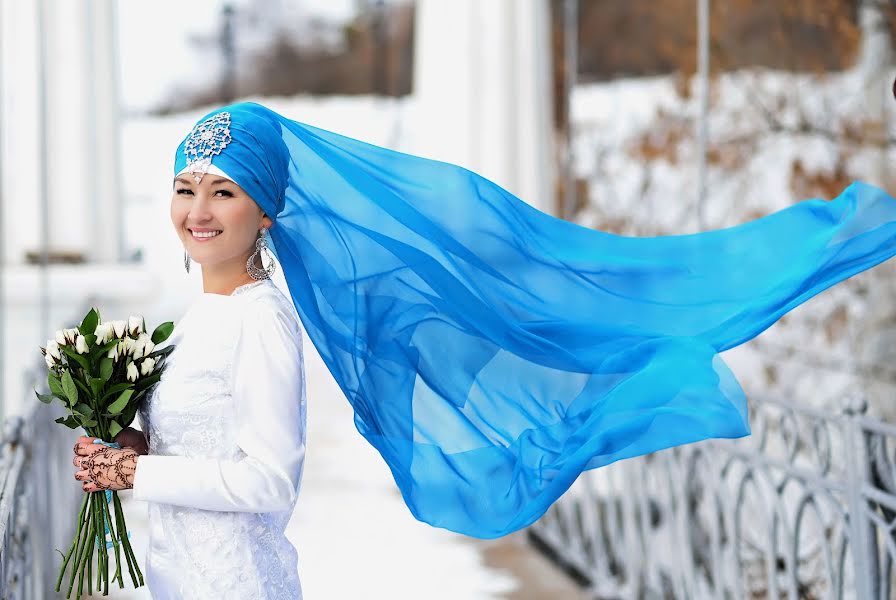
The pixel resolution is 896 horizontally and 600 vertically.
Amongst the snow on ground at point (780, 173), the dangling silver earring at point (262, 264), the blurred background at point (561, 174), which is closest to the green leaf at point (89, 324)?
the dangling silver earring at point (262, 264)

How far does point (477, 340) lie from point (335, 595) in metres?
2.45

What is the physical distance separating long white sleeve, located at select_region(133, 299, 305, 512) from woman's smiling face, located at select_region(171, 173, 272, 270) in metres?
0.11

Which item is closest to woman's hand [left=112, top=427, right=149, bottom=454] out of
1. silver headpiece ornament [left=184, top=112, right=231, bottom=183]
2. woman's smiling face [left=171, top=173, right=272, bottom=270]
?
woman's smiling face [left=171, top=173, right=272, bottom=270]

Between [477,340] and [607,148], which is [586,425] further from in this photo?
[607,148]

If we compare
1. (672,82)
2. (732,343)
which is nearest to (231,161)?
(732,343)

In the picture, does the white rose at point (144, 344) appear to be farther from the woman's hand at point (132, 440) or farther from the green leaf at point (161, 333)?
the woman's hand at point (132, 440)

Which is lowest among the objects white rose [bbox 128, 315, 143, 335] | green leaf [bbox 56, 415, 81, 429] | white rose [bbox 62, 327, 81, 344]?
green leaf [bbox 56, 415, 81, 429]

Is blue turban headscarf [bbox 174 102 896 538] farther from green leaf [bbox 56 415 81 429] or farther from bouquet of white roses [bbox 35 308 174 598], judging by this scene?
green leaf [bbox 56 415 81 429]

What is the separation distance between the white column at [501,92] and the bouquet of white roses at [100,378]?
3.83m

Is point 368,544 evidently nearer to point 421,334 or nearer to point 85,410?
point 421,334

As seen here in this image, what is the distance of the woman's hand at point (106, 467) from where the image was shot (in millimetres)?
1445

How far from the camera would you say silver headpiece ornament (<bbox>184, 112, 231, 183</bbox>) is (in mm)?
1437

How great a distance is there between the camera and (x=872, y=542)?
89.7 inches

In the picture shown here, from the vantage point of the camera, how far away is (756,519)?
159 inches
